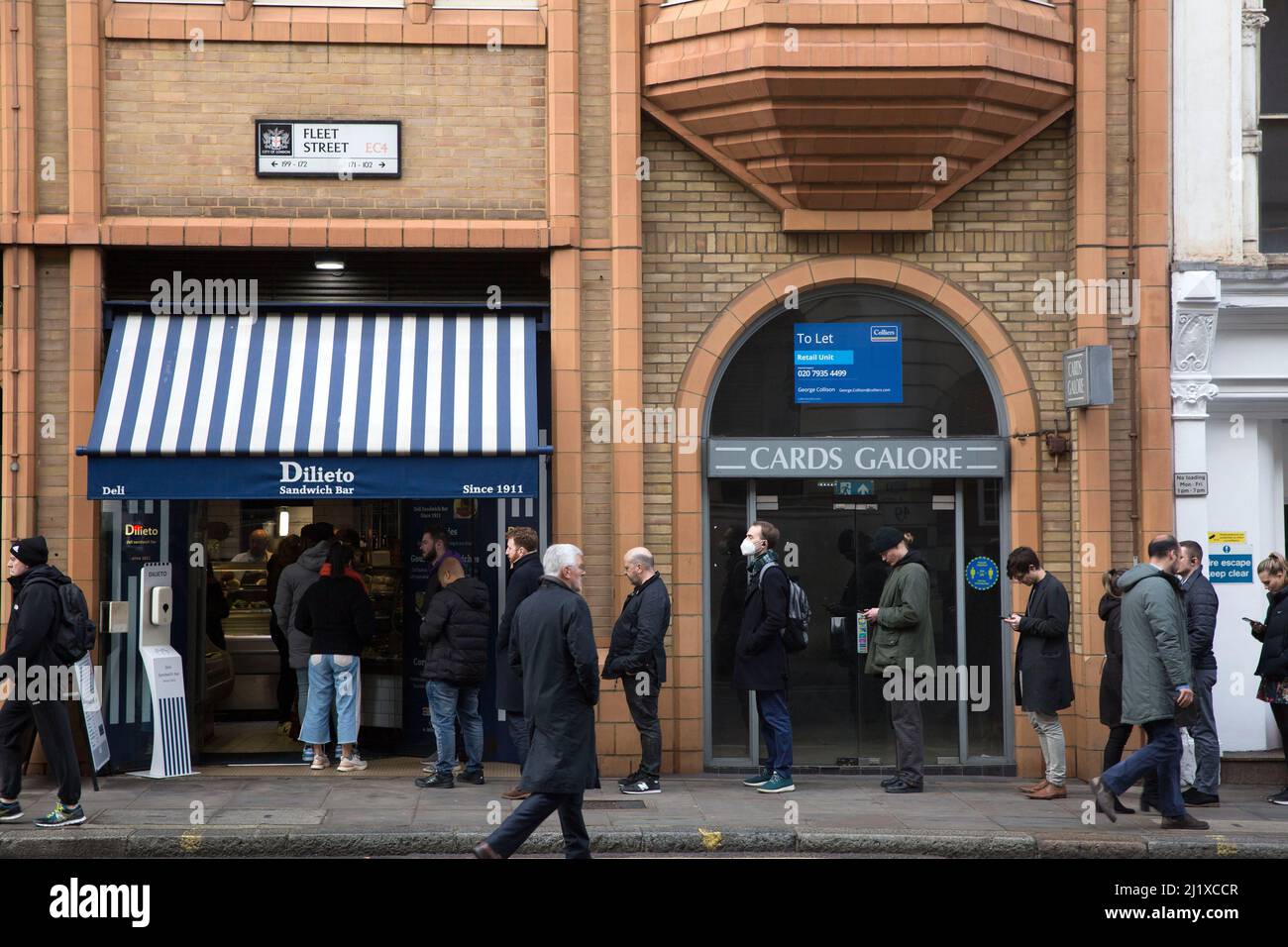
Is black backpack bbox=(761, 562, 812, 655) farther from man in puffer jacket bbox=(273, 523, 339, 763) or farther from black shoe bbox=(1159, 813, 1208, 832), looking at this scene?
man in puffer jacket bbox=(273, 523, 339, 763)

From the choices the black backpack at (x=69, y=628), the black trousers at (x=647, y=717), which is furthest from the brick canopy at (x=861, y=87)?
the black backpack at (x=69, y=628)

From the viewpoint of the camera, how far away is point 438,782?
10.8 metres

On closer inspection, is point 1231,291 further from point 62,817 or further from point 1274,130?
point 62,817

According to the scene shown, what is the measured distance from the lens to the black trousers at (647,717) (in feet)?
34.6

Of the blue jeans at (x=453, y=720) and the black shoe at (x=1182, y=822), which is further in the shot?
the blue jeans at (x=453, y=720)

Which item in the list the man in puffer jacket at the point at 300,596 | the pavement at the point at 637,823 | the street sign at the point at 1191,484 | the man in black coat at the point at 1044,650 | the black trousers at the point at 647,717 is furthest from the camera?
the man in puffer jacket at the point at 300,596

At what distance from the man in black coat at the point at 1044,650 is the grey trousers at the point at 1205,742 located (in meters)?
1.11

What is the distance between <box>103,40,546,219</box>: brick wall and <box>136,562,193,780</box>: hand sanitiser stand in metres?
3.22

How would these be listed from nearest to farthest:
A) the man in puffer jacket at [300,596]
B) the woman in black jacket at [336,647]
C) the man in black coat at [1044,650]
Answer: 1. the man in black coat at [1044,650]
2. the woman in black jacket at [336,647]
3. the man in puffer jacket at [300,596]

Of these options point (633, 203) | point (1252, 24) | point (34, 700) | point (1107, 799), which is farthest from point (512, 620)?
point (1252, 24)

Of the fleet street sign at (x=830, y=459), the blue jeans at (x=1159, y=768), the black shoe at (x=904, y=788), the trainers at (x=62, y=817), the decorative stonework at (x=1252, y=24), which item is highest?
the decorative stonework at (x=1252, y=24)

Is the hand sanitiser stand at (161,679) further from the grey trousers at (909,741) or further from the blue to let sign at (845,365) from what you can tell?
the grey trousers at (909,741)

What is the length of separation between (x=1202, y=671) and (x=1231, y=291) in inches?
135
